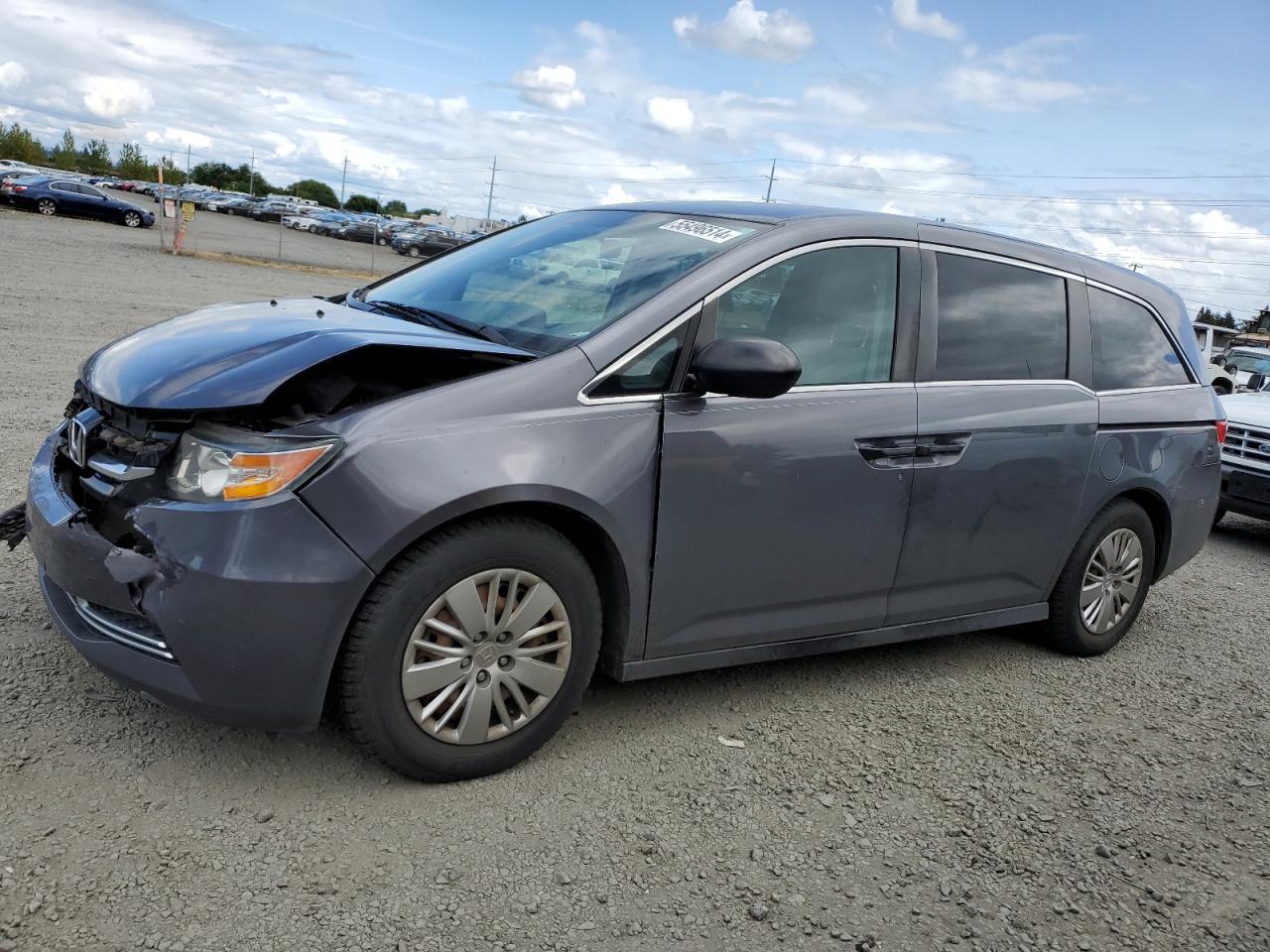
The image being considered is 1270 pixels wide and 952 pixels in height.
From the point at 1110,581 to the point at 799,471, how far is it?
221 cm

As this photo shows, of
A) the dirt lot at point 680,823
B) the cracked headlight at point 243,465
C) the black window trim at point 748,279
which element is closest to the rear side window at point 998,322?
the black window trim at point 748,279

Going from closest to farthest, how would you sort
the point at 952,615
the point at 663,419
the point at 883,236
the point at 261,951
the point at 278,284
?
1. the point at 261,951
2. the point at 663,419
3. the point at 883,236
4. the point at 952,615
5. the point at 278,284

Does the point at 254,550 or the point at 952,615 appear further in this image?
the point at 952,615

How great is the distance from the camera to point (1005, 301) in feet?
14.5

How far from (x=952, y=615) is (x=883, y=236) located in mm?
1537

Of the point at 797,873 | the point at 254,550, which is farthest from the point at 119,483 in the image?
the point at 797,873

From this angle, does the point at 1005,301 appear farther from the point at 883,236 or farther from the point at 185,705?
the point at 185,705

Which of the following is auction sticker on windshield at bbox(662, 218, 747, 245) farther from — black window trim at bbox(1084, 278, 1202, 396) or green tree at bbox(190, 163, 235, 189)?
green tree at bbox(190, 163, 235, 189)

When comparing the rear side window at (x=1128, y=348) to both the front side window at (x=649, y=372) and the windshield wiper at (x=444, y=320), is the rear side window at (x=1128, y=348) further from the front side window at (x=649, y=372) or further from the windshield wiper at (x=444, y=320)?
the windshield wiper at (x=444, y=320)

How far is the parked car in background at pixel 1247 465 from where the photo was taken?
8.16 meters

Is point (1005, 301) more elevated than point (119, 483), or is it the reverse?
point (1005, 301)

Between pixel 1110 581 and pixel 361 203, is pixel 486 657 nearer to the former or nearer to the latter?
pixel 1110 581

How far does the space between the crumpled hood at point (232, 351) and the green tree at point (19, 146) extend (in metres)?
119

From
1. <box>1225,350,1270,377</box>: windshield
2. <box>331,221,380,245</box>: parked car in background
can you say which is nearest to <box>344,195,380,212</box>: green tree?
<box>331,221,380,245</box>: parked car in background
